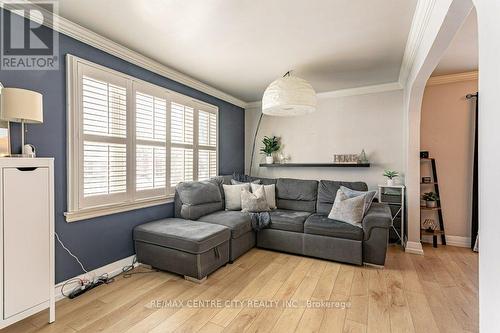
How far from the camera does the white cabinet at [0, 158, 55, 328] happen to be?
1644 millimetres

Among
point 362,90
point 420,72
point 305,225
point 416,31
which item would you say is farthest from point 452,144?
point 305,225

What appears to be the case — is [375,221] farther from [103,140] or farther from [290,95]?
[103,140]

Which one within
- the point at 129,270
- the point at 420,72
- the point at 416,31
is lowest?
the point at 129,270

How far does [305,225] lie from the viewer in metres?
3.24

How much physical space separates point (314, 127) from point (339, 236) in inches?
87.9

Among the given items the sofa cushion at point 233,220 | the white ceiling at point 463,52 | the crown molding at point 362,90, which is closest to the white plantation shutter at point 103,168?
the sofa cushion at point 233,220

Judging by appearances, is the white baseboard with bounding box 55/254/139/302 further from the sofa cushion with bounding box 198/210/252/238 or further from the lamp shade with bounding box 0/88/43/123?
the lamp shade with bounding box 0/88/43/123

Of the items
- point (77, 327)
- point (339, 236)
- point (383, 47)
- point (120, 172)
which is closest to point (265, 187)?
point (339, 236)

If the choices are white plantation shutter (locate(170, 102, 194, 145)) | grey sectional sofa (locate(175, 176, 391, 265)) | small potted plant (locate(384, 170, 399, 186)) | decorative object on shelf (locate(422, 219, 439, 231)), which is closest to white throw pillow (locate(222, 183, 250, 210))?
grey sectional sofa (locate(175, 176, 391, 265))

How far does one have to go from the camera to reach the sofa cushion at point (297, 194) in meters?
3.96

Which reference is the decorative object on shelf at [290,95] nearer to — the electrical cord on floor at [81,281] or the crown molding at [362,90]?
the crown molding at [362,90]

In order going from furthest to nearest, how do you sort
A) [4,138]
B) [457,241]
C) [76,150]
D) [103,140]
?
[457,241] → [103,140] → [76,150] → [4,138]

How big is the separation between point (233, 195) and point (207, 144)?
3.40 feet

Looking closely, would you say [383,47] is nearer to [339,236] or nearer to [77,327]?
[339,236]
